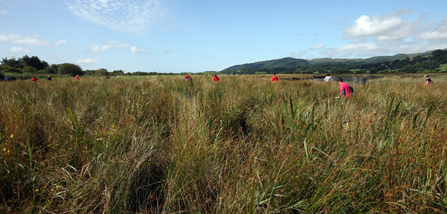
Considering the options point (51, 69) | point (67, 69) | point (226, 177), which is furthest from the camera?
point (51, 69)

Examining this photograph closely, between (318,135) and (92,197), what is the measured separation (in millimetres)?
2106

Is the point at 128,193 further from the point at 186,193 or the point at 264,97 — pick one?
the point at 264,97

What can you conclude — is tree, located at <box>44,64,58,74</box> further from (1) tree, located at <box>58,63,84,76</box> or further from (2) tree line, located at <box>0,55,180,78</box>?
(1) tree, located at <box>58,63,84,76</box>

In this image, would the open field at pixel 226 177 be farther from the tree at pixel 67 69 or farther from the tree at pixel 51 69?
the tree at pixel 51 69

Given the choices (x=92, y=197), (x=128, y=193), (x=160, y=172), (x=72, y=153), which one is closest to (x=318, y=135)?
(x=160, y=172)

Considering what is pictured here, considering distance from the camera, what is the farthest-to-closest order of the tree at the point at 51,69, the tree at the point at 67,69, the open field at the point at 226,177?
the tree at the point at 51,69 → the tree at the point at 67,69 → the open field at the point at 226,177

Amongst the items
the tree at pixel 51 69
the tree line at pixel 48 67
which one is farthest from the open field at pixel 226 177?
the tree at pixel 51 69

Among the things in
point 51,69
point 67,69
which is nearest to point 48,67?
point 51,69

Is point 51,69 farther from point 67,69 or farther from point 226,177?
point 226,177

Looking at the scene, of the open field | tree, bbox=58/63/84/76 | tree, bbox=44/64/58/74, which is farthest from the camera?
tree, bbox=44/64/58/74

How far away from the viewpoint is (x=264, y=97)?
15.6 ft

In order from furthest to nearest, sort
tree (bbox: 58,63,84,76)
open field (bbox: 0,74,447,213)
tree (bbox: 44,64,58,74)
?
tree (bbox: 44,64,58,74)
tree (bbox: 58,63,84,76)
open field (bbox: 0,74,447,213)

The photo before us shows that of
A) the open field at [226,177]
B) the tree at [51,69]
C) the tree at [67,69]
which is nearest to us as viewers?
the open field at [226,177]

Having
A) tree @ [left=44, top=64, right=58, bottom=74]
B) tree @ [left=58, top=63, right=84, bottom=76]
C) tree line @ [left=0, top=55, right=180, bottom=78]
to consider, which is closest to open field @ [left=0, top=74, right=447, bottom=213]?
tree line @ [left=0, top=55, right=180, bottom=78]
